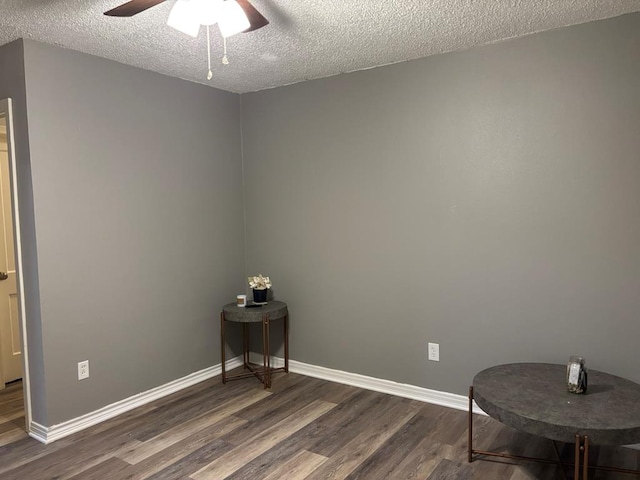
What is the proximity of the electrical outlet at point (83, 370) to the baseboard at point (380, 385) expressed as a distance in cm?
144

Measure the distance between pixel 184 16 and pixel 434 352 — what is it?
2444mm

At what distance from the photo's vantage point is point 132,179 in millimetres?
3197

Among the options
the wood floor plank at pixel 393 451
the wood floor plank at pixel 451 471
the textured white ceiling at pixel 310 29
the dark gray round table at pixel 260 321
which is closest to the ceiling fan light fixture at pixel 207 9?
the textured white ceiling at pixel 310 29

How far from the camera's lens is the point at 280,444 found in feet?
8.87

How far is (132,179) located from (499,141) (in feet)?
7.69

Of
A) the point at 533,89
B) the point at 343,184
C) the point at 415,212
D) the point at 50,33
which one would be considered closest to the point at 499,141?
the point at 533,89

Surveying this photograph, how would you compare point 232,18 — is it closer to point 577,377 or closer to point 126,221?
point 126,221

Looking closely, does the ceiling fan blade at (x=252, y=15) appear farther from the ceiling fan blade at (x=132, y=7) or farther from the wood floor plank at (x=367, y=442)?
the wood floor plank at (x=367, y=442)

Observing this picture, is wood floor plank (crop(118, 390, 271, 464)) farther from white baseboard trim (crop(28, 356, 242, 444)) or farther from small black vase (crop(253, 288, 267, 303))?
small black vase (crop(253, 288, 267, 303))

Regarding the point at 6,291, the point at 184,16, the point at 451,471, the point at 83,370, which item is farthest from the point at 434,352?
the point at 6,291

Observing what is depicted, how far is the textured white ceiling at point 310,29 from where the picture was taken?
2.30 metres

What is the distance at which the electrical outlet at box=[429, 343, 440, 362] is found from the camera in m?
3.18

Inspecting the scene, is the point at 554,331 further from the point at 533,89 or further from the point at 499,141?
the point at 533,89

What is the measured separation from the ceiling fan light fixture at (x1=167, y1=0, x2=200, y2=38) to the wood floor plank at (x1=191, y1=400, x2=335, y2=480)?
82.4 inches
